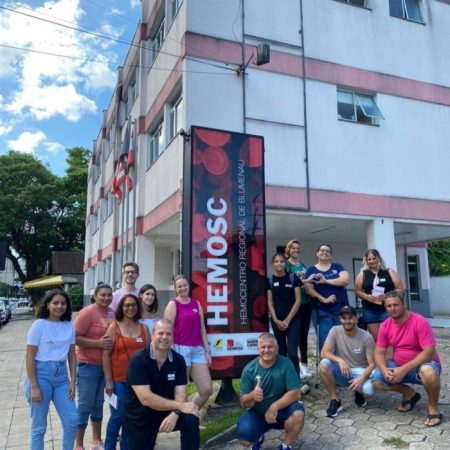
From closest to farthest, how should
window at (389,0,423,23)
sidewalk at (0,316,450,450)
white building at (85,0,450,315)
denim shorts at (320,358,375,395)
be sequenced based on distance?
sidewalk at (0,316,450,450) → denim shorts at (320,358,375,395) → white building at (85,0,450,315) → window at (389,0,423,23)

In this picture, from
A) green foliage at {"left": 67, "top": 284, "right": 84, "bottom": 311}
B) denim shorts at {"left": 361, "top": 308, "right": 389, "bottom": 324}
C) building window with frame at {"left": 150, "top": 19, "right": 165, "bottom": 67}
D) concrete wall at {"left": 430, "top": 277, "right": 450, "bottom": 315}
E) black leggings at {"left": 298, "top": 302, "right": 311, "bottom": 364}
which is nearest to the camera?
denim shorts at {"left": 361, "top": 308, "right": 389, "bottom": 324}

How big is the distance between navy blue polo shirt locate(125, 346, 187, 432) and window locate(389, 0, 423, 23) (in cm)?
1275

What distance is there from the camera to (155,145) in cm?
1353

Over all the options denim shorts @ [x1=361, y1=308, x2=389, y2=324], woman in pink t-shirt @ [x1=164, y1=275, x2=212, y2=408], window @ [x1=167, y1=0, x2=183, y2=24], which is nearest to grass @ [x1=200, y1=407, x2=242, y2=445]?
woman in pink t-shirt @ [x1=164, y1=275, x2=212, y2=408]

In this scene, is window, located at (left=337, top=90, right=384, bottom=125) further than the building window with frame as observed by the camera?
No

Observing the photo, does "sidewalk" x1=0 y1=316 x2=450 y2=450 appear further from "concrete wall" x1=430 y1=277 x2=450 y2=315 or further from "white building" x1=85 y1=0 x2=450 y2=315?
"concrete wall" x1=430 y1=277 x2=450 y2=315

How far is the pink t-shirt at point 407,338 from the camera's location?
4.62 meters

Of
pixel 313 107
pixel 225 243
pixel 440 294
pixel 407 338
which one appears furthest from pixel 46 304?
pixel 440 294

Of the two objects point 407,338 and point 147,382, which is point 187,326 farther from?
point 407,338

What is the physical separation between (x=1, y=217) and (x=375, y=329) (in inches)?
1435

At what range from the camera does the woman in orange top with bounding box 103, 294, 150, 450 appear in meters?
4.20

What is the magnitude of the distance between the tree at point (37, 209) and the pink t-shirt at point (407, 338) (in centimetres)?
3647

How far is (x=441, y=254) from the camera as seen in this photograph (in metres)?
28.3

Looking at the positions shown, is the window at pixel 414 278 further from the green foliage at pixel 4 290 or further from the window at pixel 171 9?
the green foliage at pixel 4 290
